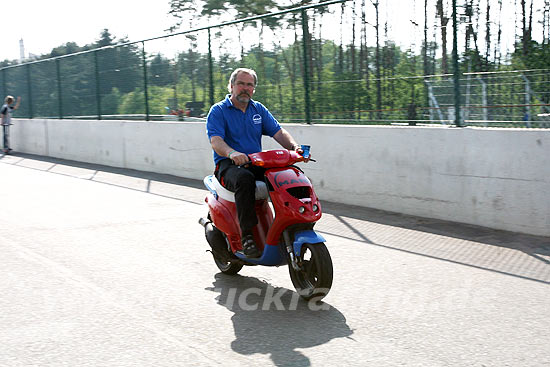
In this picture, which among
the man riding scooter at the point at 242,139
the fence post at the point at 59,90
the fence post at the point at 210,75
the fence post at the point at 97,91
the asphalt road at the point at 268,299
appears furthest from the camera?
the fence post at the point at 59,90

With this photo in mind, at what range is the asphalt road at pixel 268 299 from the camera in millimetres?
4379

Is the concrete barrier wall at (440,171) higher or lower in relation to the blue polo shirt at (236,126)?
lower

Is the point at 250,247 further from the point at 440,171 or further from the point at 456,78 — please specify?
the point at 456,78

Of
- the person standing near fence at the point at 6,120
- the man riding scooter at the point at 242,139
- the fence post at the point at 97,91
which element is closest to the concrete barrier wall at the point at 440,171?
the man riding scooter at the point at 242,139

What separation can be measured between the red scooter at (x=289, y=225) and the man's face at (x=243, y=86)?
650 millimetres

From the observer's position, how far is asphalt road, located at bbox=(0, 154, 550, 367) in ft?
14.4

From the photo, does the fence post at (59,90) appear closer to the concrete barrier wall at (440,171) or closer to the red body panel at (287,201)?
the concrete barrier wall at (440,171)

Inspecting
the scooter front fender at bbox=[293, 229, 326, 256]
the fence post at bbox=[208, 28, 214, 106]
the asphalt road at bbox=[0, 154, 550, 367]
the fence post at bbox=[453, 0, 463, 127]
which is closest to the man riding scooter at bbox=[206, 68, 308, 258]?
the scooter front fender at bbox=[293, 229, 326, 256]

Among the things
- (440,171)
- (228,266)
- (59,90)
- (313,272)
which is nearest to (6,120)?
(59,90)

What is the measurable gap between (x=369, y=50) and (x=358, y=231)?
9.13ft

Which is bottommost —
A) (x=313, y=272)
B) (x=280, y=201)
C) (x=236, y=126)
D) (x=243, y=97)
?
(x=313, y=272)

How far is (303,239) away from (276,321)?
61cm

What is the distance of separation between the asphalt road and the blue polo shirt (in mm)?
1145

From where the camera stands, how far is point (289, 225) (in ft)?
17.8
